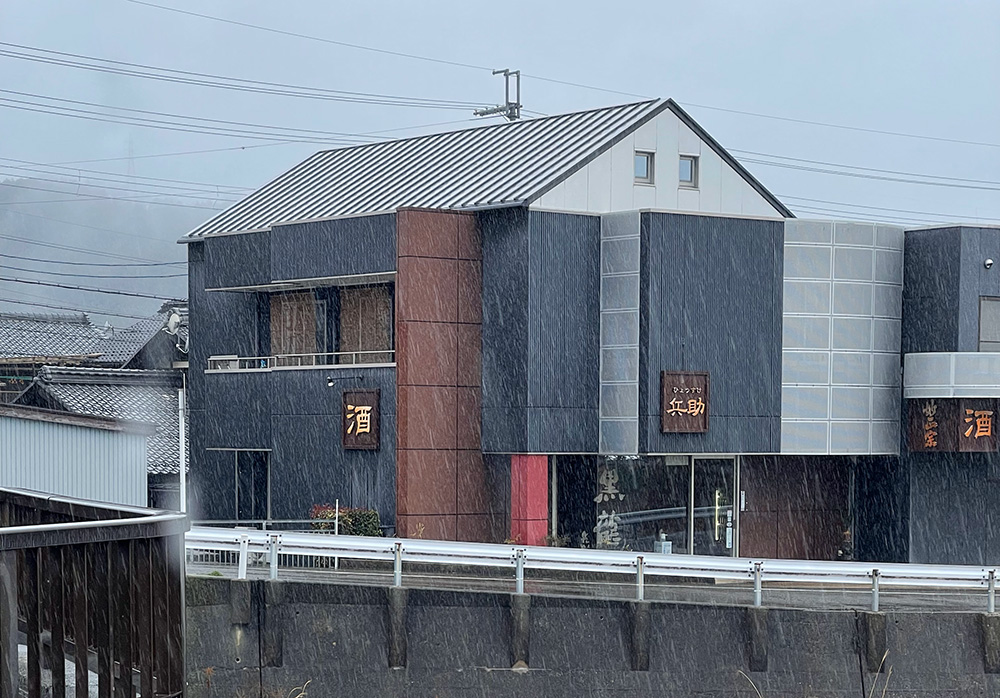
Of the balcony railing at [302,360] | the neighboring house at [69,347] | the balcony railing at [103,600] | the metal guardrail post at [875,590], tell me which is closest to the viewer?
the balcony railing at [103,600]

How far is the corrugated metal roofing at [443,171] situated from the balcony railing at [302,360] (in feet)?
9.47

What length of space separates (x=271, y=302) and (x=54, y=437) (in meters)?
6.04

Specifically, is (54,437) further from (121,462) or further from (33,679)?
(33,679)

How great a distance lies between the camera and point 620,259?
24.3 meters

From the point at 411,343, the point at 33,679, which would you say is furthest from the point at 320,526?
the point at 33,679

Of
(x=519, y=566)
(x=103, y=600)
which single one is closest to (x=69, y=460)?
(x=519, y=566)

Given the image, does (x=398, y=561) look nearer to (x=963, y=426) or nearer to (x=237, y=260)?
(x=963, y=426)

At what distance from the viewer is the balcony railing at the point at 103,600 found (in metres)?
6.05

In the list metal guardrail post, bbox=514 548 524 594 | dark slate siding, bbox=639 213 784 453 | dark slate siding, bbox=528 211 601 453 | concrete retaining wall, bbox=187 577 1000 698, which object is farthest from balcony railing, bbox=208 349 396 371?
metal guardrail post, bbox=514 548 524 594

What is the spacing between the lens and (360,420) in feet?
83.2


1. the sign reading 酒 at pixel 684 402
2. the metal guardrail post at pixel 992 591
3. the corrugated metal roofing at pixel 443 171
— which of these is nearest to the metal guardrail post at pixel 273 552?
the sign reading 酒 at pixel 684 402

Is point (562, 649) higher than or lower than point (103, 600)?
lower

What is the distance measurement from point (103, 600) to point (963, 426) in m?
21.4

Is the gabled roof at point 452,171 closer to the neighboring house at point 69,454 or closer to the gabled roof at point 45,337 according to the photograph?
the neighboring house at point 69,454
